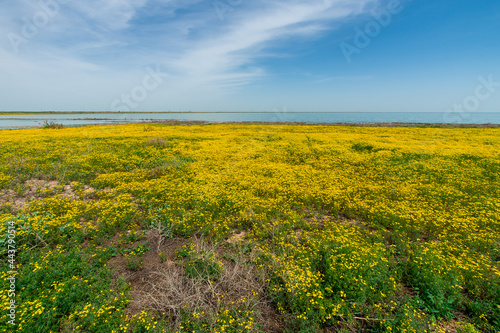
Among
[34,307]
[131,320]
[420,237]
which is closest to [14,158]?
[34,307]

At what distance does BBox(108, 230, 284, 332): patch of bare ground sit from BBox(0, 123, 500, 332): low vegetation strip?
33mm

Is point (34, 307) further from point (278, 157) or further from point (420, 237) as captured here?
point (278, 157)

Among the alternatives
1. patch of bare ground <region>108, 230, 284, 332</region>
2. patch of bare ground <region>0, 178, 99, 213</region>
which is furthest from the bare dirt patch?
patch of bare ground <region>108, 230, 284, 332</region>

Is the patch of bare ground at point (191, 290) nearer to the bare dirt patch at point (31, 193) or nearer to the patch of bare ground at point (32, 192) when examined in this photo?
the patch of bare ground at point (32, 192)

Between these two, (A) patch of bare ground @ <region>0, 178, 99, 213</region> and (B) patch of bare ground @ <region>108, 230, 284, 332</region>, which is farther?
(A) patch of bare ground @ <region>0, 178, 99, 213</region>

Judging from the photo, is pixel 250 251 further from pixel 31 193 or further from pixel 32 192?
pixel 32 192

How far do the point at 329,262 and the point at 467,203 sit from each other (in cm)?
917

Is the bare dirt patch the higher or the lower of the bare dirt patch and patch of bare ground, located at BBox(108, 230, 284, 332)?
the higher

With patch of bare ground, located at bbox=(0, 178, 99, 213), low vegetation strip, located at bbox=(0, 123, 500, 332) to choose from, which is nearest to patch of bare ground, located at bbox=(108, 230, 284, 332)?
low vegetation strip, located at bbox=(0, 123, 500, 332)

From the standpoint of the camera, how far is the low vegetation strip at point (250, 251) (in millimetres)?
4711

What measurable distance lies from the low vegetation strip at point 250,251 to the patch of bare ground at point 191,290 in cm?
3

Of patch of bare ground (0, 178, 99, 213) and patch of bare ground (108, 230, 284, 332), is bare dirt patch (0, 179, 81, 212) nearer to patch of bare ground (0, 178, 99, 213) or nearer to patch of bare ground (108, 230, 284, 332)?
patch of bare ground (0, 178, 99, 213)

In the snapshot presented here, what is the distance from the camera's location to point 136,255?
6633mm

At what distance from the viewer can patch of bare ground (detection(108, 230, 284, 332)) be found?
4797 millimetres
